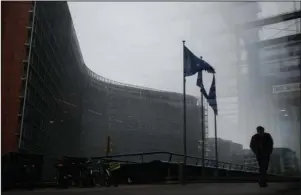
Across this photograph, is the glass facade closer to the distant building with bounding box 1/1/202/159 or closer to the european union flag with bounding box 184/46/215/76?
the distant building with bounding box 1/1/202/159

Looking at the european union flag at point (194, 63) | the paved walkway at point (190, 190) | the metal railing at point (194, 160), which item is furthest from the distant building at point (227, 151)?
the european union flag at point (194, 63)

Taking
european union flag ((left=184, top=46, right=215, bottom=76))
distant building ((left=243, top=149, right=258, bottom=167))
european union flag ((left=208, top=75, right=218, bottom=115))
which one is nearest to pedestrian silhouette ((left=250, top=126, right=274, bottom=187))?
distant building ((left=243, top=149, right=258, bottom=167))

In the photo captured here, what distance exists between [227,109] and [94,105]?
108 centimetres

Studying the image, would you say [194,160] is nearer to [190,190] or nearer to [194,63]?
[190,190]

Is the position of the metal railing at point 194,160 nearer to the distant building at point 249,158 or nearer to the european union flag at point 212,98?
the distant building at point 249,158

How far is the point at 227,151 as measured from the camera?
8.96 feet

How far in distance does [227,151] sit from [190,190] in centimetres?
44

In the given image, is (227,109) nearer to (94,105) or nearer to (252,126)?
(252,126)

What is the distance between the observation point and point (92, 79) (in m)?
2.74

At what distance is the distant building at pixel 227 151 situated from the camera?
2.71 metres

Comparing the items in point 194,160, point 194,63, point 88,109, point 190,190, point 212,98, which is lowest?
point 190,190

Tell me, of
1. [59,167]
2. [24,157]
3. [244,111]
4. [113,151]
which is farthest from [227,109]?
[24,157]

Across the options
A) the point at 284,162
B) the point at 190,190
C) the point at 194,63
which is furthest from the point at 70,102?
the point at 284,162

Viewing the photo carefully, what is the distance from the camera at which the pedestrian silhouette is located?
2.73 meters
